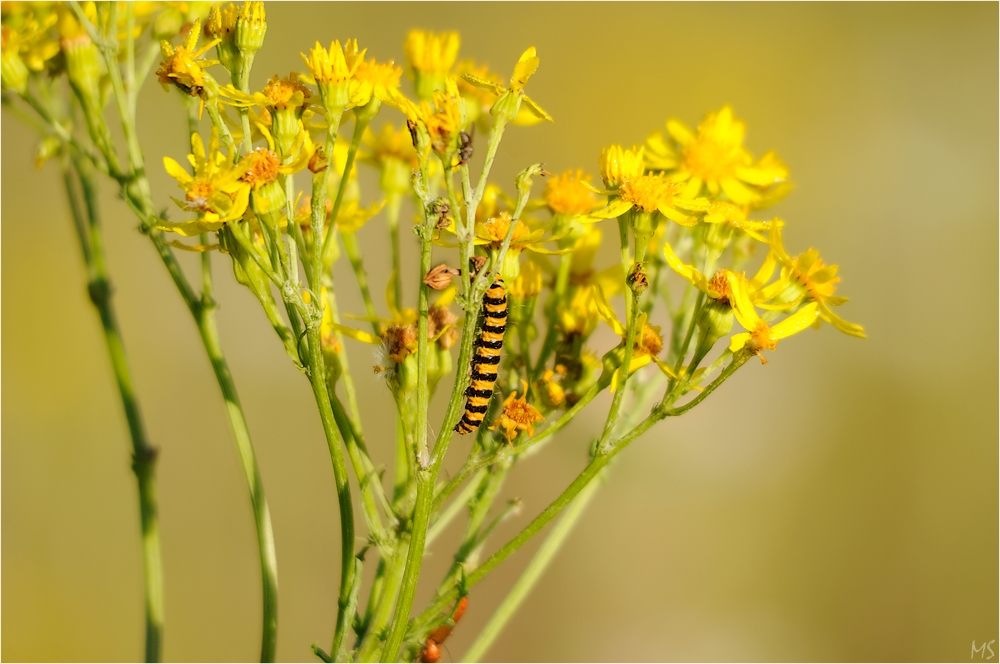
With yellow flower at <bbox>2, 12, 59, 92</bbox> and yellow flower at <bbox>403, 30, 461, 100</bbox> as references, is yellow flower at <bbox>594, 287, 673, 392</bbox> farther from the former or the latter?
yellow flower at <bbox>2, 12, 59, 92</bbox>

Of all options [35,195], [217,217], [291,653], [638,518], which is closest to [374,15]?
[35,195]

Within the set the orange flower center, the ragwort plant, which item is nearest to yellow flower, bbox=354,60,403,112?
the ragwort plant

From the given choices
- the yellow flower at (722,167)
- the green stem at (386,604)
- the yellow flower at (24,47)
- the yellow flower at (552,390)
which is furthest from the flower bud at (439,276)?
the yellow flower at (24,47)

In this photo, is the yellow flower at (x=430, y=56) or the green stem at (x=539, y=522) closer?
the green stem at (x=539, y=522)

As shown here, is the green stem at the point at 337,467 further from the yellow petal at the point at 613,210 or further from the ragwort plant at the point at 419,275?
the yellow petal at the point at 613,210

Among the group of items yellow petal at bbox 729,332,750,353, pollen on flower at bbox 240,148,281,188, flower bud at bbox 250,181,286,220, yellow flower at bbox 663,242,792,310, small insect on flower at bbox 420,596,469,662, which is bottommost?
small insect on flower at bbox 420,596,469,662

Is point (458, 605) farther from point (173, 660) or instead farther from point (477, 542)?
point (173, 660)

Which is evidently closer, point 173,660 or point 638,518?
point 173,660
